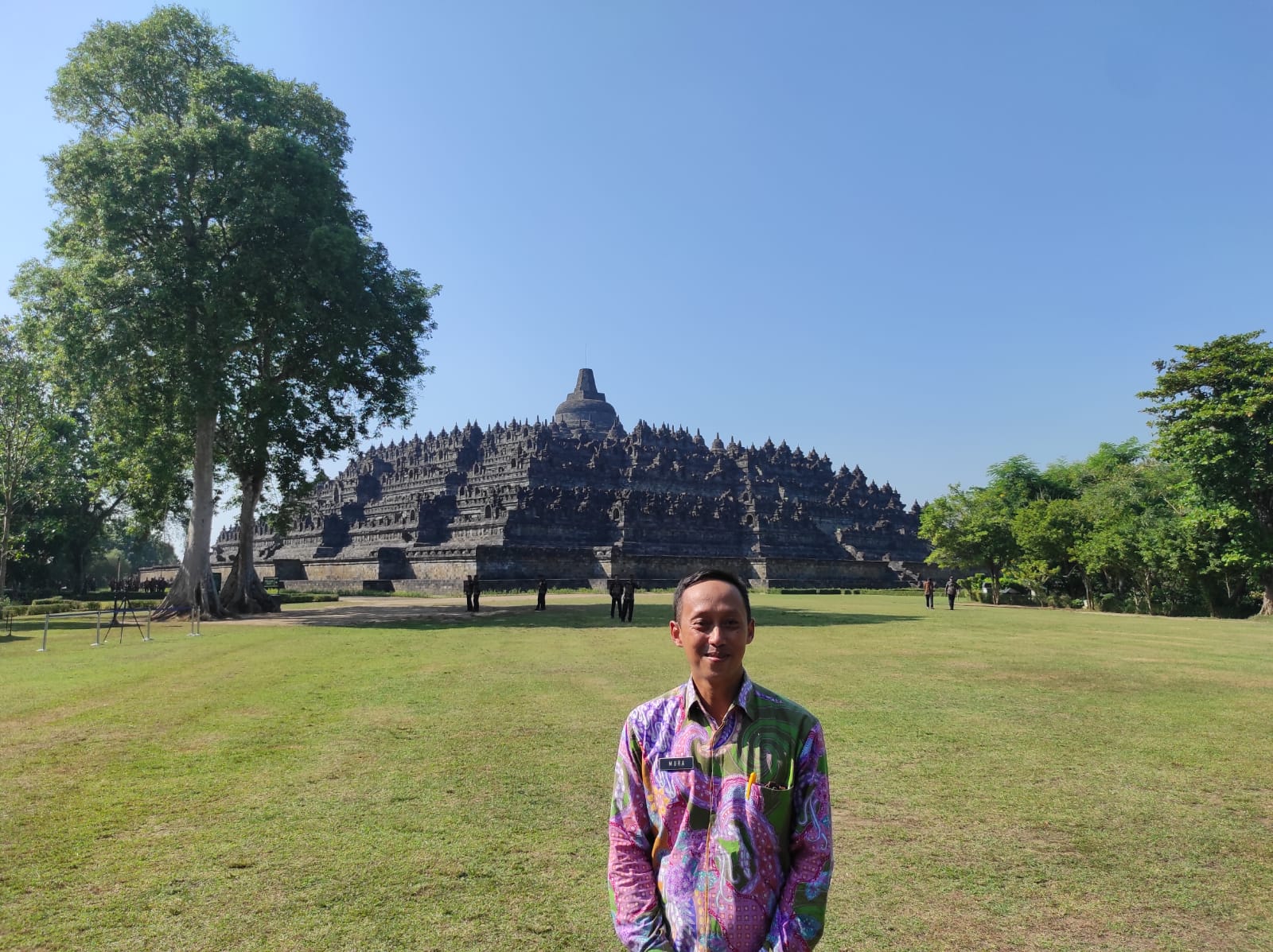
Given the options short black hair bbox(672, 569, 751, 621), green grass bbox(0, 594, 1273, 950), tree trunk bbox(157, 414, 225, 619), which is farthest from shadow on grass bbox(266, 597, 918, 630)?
short black hair bbox(672, 569, 751, 621)

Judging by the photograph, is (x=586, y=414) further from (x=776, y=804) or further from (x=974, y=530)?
(x=776, y=804)

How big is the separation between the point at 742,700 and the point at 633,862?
2.02 ft

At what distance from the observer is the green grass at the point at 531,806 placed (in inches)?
158

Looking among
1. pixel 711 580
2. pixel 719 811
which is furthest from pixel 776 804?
pixel 711 580

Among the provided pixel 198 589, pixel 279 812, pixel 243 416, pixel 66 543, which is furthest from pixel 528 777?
pixel 66 543

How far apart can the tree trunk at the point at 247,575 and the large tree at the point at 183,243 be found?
1.32m

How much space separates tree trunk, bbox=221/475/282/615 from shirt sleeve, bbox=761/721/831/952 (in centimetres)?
2809

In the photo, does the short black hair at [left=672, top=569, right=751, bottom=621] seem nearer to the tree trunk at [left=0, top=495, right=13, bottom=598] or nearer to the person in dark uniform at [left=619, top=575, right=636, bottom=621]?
the person in dark uniform at [left=619, top=575, right=636, bottom=621]

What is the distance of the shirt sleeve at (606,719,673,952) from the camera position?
239 centimetres

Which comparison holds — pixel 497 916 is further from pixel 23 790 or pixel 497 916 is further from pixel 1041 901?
pixel 23 790

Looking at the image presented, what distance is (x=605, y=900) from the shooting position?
4.29m

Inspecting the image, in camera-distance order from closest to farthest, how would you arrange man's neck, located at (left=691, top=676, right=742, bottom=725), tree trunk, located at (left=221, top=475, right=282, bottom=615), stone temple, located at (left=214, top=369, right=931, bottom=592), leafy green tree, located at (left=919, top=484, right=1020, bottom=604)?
man's neck, located at (left=691, top=676, right=742, bottom=725) < tree trunk, located at (left=221, top=475, right=282, bottom=615) < leafy green tree, located at (left=919, top=484, right=1020, bottom=604) < stone temple, located at (left=214, top=369, right=931, bottom=592)

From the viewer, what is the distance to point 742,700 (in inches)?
98.0

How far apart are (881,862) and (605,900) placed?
1738 mm
